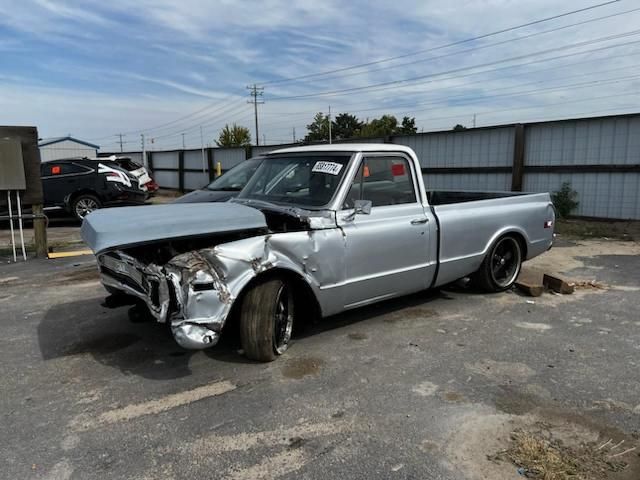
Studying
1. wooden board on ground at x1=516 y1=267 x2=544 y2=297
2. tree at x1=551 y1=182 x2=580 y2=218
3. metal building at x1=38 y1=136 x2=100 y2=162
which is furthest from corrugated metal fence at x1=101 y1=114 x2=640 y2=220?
metal building at x1=38 y1=136 x2=100 y2=162

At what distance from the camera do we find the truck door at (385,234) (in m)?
4.39

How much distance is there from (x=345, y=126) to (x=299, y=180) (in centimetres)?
7385

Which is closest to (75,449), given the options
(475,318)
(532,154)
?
(475,318)

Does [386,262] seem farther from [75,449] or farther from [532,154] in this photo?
[532,154]

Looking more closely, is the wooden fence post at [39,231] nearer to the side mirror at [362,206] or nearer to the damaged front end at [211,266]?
the damaged front end at [211,266]

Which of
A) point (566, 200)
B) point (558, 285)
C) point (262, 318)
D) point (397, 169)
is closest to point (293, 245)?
point (262, 318)

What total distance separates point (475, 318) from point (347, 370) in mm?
1902

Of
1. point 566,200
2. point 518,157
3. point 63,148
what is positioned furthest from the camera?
point 63,148

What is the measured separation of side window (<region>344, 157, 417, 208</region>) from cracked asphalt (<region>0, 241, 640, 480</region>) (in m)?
1.25

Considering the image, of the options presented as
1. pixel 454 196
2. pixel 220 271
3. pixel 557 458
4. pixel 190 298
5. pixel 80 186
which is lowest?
pixel 557 458

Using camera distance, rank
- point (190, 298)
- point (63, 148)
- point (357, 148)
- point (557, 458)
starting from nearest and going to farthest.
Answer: point (557, 458)
point (190, 298)
point (357, 148)
point (63, 148)

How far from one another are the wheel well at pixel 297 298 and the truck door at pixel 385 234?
311 mm

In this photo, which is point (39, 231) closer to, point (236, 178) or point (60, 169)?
point (236, 178)

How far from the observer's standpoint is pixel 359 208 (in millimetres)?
4344
